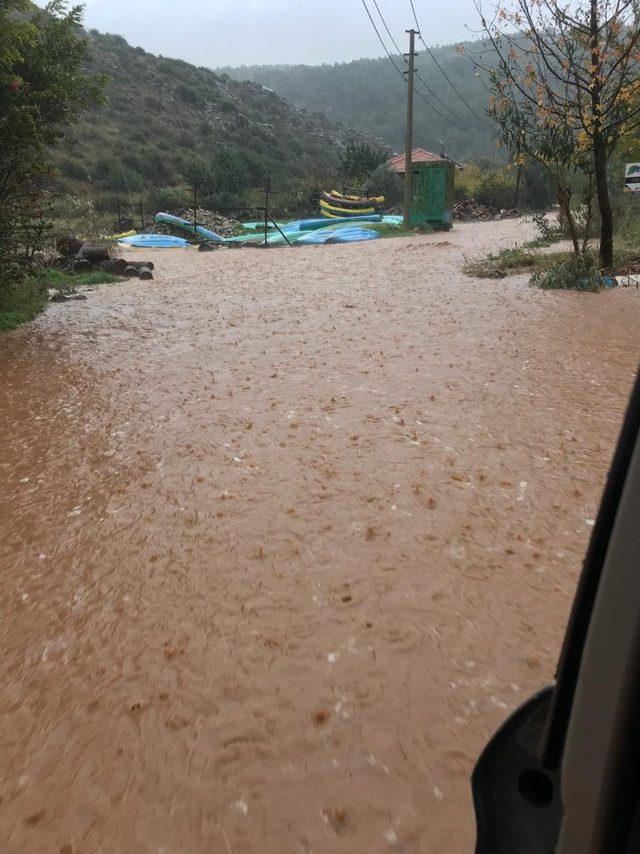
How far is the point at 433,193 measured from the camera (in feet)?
78.7

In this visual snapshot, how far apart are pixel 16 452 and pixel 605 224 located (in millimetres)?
9465

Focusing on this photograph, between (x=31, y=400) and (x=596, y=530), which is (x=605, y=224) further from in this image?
(x=596, y=530)

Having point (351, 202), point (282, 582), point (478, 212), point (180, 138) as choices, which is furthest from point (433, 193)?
point (180, 138)

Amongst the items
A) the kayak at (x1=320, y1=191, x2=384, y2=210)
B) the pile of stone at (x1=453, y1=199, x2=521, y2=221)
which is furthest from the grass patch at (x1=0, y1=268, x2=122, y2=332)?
the pile of stone at (x1=453, y1=199, x2=521, y2=221)

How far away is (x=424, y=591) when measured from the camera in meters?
2.82

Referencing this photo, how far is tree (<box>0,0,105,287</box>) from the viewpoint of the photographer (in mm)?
7012

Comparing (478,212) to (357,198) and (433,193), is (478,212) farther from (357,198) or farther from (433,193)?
(433,193)

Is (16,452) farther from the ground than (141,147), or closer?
closer

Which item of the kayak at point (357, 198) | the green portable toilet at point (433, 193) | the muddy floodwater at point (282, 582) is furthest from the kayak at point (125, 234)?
the muddy floodwater at point (282, 582)

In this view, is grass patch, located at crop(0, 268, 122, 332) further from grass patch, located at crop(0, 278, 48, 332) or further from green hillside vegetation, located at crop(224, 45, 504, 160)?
green hillside vegetation, located at crop(224, 45, 504, 160)

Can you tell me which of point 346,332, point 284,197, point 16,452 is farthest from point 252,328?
point 284,197

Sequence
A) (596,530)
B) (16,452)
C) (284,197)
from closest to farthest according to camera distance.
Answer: (596,530)
(16,452)
(284,197)

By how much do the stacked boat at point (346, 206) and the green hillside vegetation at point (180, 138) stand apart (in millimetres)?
5523

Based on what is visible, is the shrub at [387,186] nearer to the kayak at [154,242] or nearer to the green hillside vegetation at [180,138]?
the green hillside vegetation at [180,138]
